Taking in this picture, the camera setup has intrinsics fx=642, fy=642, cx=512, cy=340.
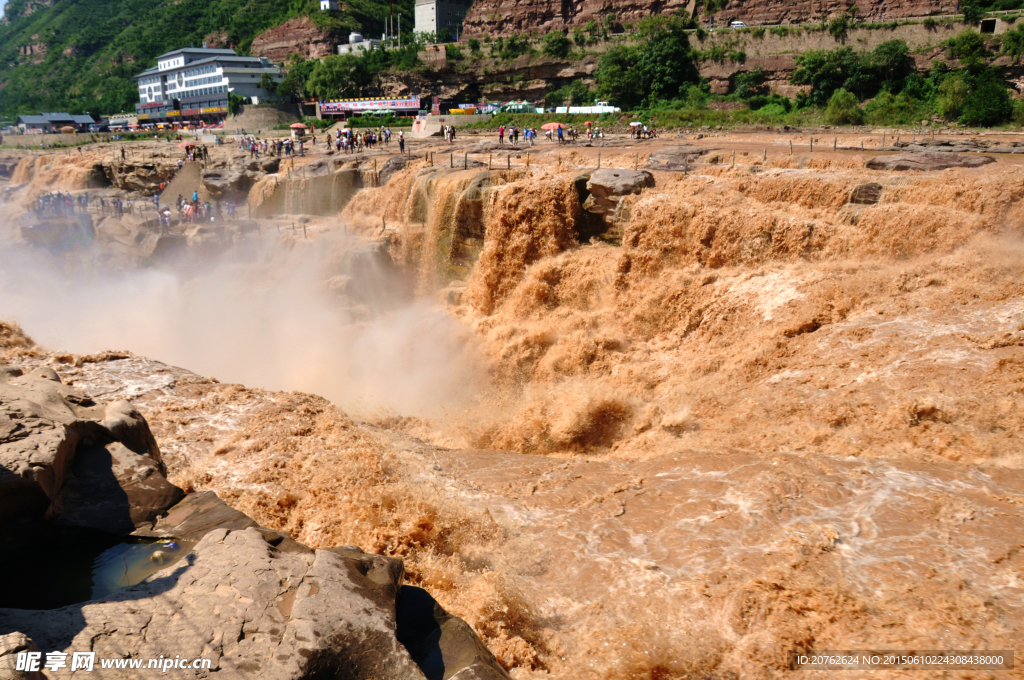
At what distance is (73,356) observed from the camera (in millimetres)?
11039

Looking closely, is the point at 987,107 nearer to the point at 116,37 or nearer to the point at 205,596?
the point at 205,596

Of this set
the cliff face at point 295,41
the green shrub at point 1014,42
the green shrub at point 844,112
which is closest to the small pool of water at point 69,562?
the green shrub at point 844,112

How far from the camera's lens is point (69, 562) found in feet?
16.9

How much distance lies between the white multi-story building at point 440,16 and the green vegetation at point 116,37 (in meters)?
7.77

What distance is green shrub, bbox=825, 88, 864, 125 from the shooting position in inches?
1074

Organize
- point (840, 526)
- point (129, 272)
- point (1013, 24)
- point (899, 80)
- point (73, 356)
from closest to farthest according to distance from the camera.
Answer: point (840, 526) → point (73, 356) → point (129, 272) → point (1013, 24) → point (899, 80)

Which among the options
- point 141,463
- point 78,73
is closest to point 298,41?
point 78,73

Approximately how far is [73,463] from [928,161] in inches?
587

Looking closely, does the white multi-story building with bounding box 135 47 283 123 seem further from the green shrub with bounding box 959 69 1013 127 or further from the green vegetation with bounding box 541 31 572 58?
the green shrub with bounding box 959 69 1013 127

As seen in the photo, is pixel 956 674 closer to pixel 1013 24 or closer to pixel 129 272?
pixel 129 272

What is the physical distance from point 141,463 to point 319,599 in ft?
10.3

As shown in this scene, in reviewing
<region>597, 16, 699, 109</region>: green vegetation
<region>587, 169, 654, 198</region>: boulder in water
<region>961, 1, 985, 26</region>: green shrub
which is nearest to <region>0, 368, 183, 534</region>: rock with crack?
<region>587, 169, 654, 198</region>: boulder in water

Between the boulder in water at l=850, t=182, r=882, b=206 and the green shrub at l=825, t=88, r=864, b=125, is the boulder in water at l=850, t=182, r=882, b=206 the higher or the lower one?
the lower one

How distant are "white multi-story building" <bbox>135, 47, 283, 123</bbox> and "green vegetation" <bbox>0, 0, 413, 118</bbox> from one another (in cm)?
610
